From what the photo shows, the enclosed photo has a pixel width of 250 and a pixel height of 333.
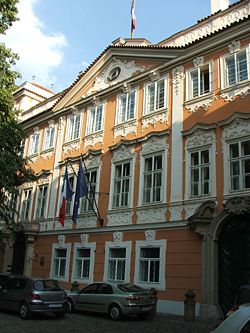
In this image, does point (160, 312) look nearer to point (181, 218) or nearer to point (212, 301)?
point (212, 301)

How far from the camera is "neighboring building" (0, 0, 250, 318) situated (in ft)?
50.4

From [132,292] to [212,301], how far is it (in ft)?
9.63

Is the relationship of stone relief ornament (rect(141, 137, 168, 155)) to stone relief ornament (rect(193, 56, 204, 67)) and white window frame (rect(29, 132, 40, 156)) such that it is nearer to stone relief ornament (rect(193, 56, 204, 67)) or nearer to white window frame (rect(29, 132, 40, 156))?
stone relief ornament (rect(193, 56, 204, 67))

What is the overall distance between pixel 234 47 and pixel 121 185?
8104mm

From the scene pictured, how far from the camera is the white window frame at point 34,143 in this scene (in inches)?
1086

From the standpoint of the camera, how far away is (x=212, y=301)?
14.8m

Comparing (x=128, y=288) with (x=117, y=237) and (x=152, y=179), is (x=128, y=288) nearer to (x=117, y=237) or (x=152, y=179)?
(x=117, y=237)

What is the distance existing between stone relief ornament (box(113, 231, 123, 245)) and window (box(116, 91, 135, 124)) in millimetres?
5828

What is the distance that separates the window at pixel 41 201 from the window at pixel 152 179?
8.37 meters

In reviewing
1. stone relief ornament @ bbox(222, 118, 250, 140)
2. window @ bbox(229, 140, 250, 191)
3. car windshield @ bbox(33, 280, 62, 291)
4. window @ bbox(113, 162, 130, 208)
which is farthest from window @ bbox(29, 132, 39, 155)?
window @ bbox(229, 140, 250, 191)

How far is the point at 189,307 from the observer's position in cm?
1436

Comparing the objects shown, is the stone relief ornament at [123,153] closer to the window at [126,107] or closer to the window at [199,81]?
the window at [126,107]

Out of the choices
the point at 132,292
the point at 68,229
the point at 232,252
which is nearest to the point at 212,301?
the point at 232,252

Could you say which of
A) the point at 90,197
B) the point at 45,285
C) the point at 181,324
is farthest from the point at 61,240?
the point at 181,324
